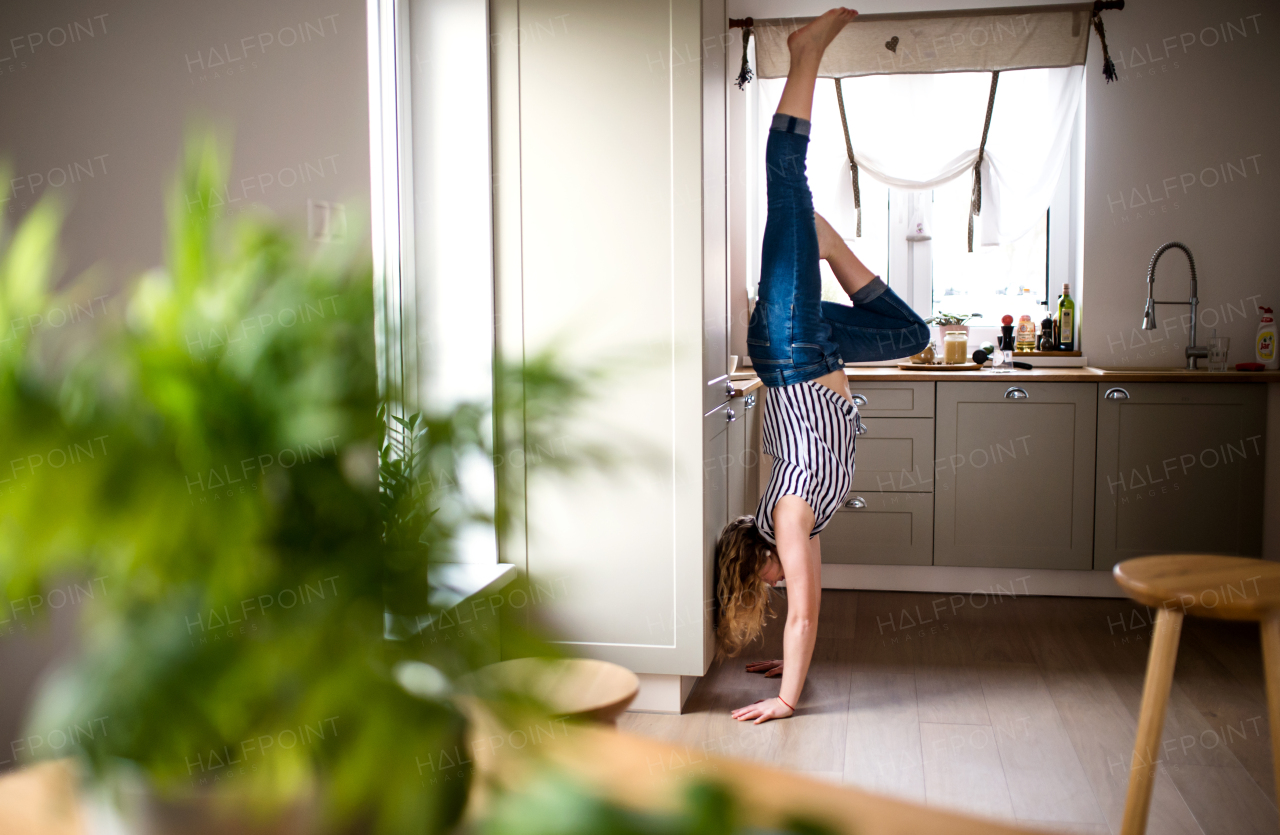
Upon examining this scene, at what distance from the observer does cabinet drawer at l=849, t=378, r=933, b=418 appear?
12.3 ft

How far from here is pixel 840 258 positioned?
275 cm

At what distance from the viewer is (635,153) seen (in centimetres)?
251

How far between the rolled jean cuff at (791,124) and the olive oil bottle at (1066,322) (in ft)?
7.34

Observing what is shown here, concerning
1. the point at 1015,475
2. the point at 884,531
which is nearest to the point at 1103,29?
the point at 1015,475

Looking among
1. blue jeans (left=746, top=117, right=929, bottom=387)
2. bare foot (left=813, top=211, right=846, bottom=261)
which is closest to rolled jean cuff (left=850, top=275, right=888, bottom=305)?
blue jeans (left=746, top=117, right=929, bottom=387)

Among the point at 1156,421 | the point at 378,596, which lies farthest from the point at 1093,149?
the point at 378,596

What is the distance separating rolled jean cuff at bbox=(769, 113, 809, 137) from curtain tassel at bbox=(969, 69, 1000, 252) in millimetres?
2116

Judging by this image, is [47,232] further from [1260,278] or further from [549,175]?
[1260,278]

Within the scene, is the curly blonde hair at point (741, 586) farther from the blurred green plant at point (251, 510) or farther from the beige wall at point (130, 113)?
the blurred green plant at point (251, 510)

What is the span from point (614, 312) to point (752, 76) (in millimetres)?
2207

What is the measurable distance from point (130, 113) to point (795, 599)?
6.36ft

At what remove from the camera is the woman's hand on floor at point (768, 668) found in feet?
9.68

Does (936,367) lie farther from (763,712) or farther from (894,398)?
(763,712)

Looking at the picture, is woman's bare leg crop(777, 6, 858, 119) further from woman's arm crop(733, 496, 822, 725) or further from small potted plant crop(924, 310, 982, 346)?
small potted plant crop(924, 310, 982, 346)
